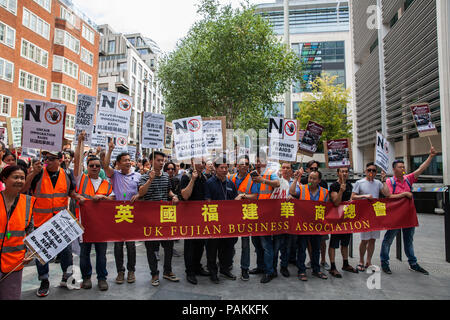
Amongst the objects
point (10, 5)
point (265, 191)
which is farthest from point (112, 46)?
point (265, 191)

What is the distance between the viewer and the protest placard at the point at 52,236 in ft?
10.7

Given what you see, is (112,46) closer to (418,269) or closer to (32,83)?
(32,83)

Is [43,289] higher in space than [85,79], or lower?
lower

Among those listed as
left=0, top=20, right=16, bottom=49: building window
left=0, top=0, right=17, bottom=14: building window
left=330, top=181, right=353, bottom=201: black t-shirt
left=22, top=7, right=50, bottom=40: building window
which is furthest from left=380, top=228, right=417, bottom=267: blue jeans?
left=22, top=7, right=50, bottom=40: building window

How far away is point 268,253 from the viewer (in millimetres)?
5180

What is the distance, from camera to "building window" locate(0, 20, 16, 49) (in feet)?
73.2

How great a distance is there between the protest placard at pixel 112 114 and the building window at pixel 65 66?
91.7ft

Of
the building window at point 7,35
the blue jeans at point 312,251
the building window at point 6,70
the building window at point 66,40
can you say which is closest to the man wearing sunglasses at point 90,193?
the blue jeans at point 312,251

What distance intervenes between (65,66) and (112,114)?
29084mm

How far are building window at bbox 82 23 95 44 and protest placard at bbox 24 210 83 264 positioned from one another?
36.7m

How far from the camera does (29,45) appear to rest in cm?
2538

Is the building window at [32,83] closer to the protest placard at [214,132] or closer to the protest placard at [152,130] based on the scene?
the protest placard at [152,130]

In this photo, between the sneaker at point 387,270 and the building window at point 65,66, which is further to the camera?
the building window at point 65,66

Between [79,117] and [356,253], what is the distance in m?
6.99
